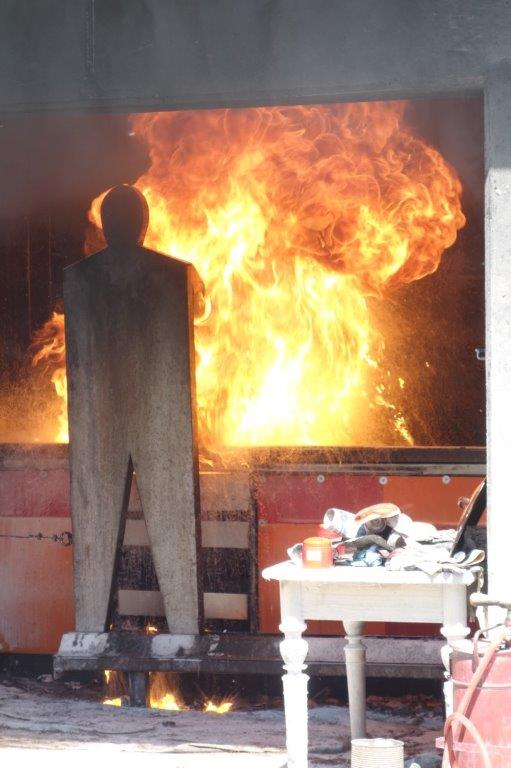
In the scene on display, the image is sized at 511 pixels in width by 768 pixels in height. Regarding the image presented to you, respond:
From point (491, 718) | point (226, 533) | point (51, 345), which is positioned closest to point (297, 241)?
point (51, 345)

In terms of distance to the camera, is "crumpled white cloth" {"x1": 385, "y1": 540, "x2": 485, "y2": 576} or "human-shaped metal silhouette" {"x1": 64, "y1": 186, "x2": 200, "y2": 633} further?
"human-shaped metal silhouette" {"x1": 64, "y1": 186, "x2": 200, "y2": 633}

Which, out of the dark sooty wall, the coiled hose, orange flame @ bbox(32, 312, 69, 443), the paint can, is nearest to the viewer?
the coiled hose

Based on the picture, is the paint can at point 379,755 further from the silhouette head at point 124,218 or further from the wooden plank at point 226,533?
the silhouette head at point 124,218

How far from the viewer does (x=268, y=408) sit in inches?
343

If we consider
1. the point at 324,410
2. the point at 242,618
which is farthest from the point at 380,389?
the point at 242,618

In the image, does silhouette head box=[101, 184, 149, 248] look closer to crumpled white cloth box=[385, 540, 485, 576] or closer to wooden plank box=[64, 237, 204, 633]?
wooden plank box=[64, 237, 204, 633]

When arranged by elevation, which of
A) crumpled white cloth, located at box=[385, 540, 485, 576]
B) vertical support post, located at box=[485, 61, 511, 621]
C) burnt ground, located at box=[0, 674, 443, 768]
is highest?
vertical support post, located at box=[485, 61, 511, 621]

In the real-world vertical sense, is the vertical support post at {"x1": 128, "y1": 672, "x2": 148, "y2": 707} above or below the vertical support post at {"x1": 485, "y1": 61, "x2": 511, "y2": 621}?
below

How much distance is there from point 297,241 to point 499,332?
5.06 metres

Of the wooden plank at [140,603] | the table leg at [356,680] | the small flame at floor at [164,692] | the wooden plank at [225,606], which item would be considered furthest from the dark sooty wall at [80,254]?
the table leg at [356,680]

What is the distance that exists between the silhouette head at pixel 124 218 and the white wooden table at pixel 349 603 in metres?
2.53

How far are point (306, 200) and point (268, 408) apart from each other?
1820 mm

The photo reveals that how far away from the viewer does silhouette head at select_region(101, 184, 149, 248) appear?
6.51 m

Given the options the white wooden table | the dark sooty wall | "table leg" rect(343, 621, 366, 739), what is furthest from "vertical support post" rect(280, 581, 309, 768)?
the dark sooty wall
